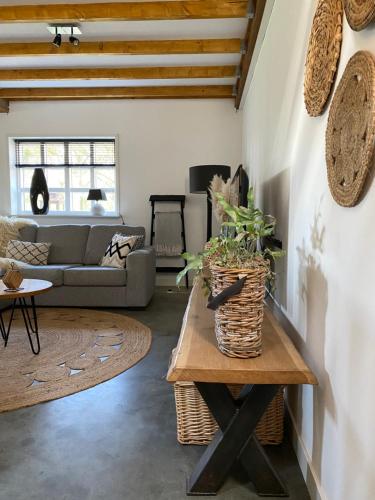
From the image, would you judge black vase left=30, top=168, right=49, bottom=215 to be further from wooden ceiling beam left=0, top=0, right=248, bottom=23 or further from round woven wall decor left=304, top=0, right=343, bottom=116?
round woven wall decor left=304, top=0, right=343, bottom=116

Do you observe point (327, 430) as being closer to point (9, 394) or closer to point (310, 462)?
point (310, 462)

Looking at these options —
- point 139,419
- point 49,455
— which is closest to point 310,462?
point 139,419

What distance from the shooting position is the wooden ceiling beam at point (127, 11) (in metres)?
2.89

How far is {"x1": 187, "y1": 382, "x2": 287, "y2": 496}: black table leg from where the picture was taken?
1.38m

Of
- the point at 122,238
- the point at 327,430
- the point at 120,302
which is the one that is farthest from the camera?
the point at 122,238

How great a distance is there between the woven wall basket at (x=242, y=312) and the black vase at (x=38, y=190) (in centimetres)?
459

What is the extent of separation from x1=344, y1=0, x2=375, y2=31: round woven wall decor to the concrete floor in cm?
162

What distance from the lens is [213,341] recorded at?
1.49 metres

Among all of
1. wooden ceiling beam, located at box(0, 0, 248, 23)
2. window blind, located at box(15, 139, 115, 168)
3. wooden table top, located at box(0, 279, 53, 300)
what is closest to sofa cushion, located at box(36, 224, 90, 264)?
window blind, located at box(15, 139, 115, 168)

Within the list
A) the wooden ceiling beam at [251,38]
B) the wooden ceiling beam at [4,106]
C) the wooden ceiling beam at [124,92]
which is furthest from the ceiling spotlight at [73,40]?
the wooden ceiling beam at [4,106]

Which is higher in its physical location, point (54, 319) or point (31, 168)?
point (31, 168)

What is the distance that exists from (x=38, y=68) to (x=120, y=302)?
3.07m

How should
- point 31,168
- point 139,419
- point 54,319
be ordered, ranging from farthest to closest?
point 31,168 → point 54,319 → point 139,419

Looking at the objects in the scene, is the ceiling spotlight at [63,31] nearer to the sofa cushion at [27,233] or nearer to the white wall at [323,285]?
the white wall at [323,285]
